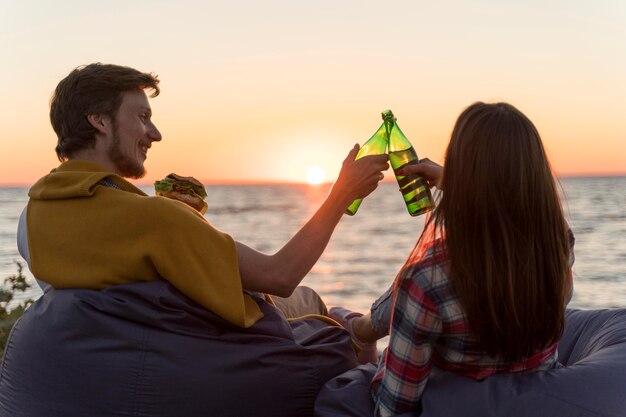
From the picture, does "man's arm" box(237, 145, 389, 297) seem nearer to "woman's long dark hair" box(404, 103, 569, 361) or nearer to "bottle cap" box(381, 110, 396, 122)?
"bottle cap" box(381, 110, 396, 122)

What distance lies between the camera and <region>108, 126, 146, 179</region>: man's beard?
109 inches

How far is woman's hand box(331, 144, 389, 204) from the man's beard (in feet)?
2.35

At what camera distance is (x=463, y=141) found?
1.96m

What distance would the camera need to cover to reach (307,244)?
2529mm

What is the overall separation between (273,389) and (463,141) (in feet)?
3.31

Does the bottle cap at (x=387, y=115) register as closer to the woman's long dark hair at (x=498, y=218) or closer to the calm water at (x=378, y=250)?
the calm water at (x=378, y=250)

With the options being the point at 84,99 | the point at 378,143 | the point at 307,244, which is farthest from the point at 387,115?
the point at 84,99

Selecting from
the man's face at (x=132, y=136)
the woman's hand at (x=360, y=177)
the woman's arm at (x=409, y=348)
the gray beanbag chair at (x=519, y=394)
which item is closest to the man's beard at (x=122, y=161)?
the man's face at (x=132, y=136)

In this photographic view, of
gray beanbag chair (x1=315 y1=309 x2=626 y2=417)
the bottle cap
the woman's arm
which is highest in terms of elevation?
the bottle cap

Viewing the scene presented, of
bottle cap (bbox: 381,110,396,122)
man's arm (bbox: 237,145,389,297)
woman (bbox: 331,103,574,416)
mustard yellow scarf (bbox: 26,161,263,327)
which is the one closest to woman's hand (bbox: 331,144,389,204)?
man's arm (bbox: 237,145,389,297)

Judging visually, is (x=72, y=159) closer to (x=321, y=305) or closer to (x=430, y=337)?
(x=321, y=305)

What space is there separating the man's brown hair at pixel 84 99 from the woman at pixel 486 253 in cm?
130

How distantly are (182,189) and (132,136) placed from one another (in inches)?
11.0

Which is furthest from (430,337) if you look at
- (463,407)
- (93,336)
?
(93,336)
